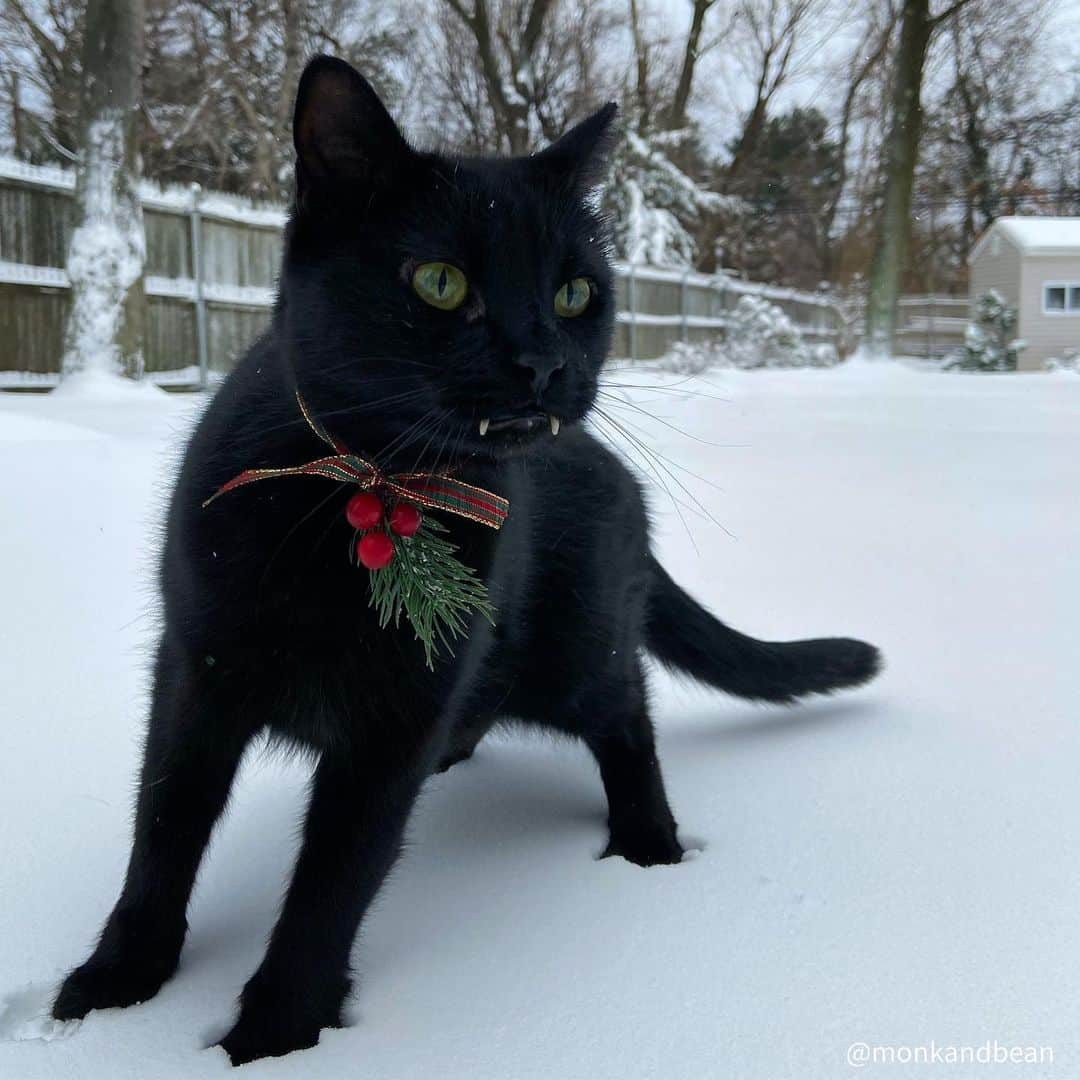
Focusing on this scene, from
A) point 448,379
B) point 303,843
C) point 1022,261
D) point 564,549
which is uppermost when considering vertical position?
point 1022,261

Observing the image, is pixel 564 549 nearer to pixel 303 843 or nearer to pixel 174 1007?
pixel 303 843

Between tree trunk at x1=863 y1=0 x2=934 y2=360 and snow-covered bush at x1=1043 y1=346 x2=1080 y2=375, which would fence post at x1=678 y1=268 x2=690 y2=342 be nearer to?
tree trunk at x1=863 y1=0 x2=934 y2=360

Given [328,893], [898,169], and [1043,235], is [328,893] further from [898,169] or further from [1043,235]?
[1043,235]

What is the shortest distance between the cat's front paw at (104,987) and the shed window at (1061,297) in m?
16.3

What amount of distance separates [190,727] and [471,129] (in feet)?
48.0

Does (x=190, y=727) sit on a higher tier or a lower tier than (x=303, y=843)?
higher

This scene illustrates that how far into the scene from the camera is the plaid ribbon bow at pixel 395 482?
103cm

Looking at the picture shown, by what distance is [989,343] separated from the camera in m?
14.3

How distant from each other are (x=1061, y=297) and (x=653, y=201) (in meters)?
6.14

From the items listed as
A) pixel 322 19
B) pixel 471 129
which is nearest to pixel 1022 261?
pixel 471 129

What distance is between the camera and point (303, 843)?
1095mm

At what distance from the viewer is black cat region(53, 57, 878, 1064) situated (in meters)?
1.01

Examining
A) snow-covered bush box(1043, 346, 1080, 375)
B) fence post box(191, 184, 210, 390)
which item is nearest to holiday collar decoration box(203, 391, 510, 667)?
fence post box(191, 184, 210, 390)

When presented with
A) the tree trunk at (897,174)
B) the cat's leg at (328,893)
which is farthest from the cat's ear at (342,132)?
the tree trunk at (897,174)
